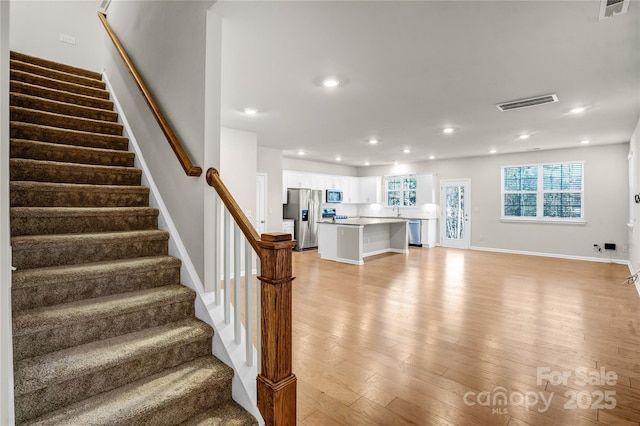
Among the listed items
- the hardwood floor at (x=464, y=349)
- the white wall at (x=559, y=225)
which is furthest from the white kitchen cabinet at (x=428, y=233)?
the hardwood floor at (x=464, y=349)

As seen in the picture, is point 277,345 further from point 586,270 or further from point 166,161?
point 586,270

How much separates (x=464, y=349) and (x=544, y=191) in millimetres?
6765

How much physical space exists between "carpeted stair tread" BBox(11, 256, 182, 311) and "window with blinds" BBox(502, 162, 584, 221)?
28.0 feet

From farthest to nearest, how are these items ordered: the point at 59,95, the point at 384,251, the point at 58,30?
the point at 384,251
the point at 58,30
the point at 59,95

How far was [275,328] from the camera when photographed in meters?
1.63

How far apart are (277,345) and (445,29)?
2.49m

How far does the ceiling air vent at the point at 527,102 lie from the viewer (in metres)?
3.91

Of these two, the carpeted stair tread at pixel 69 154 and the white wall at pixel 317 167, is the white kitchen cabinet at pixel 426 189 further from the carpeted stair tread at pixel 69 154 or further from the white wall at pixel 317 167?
the carpeted stair tread at pixel 69 154

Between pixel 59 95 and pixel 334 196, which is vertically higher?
pixel 59 95

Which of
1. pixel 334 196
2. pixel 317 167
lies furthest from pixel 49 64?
pixel 334 196

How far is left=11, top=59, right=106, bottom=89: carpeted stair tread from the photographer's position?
356 cm

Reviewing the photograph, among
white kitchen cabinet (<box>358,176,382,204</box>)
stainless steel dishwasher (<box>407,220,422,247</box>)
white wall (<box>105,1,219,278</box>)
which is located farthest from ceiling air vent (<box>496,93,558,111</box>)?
white kitchen cabinet (<box>358,176,382,204</box>)

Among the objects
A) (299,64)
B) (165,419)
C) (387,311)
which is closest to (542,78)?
(299,64)

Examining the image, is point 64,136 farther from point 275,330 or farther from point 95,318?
point 275,330
